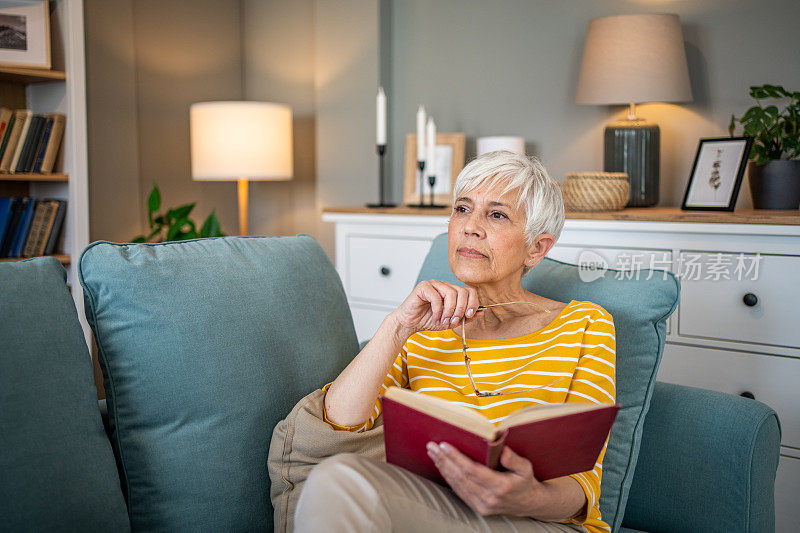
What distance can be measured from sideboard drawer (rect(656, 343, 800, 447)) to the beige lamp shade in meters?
0.90

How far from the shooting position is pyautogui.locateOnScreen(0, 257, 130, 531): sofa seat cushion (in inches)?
40.5

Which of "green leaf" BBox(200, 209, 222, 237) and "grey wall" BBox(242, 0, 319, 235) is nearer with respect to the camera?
"green leaf" BBox(200, 209, 222, 237)

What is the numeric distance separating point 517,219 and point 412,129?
207 centimetres

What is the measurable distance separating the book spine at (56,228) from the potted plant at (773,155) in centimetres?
255

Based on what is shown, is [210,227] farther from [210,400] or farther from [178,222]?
[210,400]

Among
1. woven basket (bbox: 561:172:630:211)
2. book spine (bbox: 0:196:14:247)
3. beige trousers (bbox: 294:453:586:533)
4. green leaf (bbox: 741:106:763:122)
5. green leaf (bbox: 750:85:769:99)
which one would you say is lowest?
beige trousers (bbox: 294:453:586:533)

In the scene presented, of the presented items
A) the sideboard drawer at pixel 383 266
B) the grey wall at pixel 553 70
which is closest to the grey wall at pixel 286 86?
the grey wall at pixel 553 70

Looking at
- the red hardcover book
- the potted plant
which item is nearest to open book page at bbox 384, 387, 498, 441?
the red hardcover book

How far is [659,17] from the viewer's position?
98.3 inches

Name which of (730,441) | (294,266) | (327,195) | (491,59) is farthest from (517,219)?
(327,195)

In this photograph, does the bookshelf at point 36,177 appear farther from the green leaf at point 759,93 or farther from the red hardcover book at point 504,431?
the green leaf at point 759,93

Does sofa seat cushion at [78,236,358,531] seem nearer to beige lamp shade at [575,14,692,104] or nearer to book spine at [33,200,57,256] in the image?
beige lamp shade at [575,14,692,104]

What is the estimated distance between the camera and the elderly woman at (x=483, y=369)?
1062 millimetres

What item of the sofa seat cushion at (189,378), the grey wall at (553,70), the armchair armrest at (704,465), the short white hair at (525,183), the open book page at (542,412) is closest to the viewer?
the open book page at (542,412)
